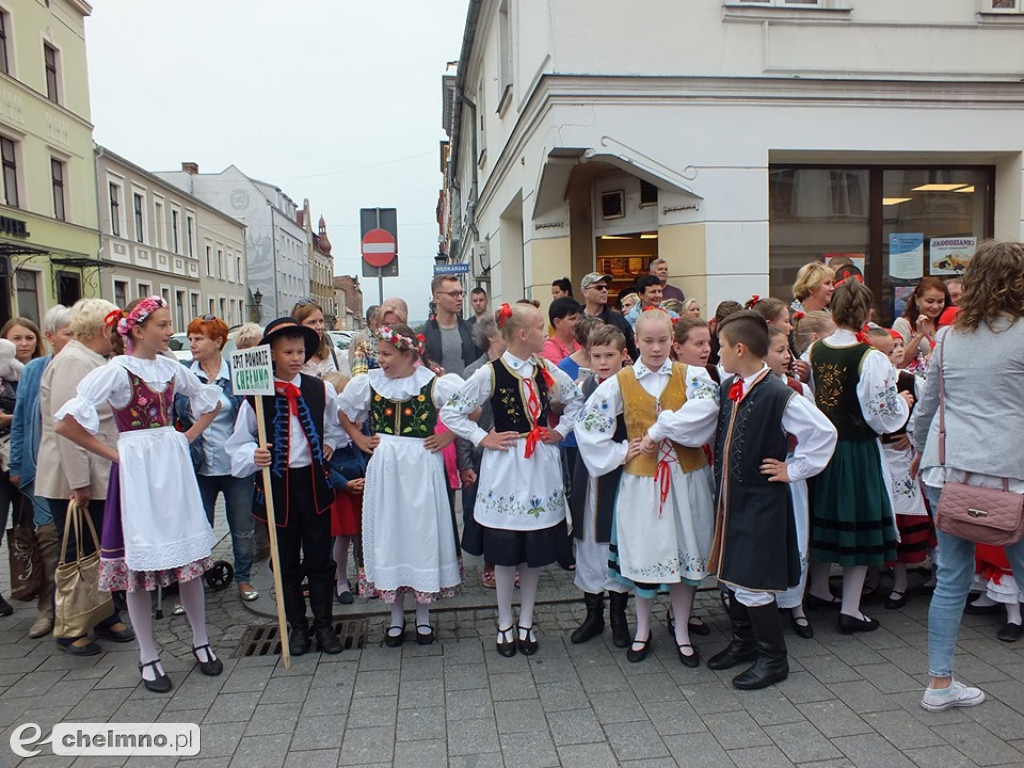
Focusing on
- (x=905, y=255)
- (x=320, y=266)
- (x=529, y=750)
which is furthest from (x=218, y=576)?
(x=320, y=266)

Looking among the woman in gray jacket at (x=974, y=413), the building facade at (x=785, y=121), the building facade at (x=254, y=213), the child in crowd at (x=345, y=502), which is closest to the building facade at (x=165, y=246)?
the building facade at (x=254, y=213)

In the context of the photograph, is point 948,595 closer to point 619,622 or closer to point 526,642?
point 619,622

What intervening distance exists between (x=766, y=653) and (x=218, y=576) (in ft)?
12.7

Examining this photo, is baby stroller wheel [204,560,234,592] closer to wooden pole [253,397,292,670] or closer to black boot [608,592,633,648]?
wooden pole [253,397,292,670]

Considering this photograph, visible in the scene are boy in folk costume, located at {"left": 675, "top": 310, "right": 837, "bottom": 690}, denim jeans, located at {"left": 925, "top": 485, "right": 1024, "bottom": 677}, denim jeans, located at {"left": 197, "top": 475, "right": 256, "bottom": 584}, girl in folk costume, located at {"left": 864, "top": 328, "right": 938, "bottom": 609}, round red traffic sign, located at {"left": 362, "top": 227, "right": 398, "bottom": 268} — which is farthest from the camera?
round red traffic sign, located at {"left": 362, "top": 227, "right": 398, "bottom": 268}

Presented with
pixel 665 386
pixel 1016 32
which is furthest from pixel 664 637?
pixel 1016 32

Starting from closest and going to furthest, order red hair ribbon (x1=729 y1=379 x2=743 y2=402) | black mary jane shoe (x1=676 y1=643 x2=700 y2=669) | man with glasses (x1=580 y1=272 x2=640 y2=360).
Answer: red hair ribbon (x1=729 y1=379 x2=743 y2=402)
black mary jane shoe (x1=676 y1=643 x2=700 y2=669)
man with glasses (x1=580 y1=272 x2=640 y2=360)

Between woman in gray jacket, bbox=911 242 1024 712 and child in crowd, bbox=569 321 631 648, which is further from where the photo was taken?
child in crowd, bbox=569 321 631 648

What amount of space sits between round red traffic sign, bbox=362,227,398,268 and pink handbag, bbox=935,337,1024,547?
7200 mm

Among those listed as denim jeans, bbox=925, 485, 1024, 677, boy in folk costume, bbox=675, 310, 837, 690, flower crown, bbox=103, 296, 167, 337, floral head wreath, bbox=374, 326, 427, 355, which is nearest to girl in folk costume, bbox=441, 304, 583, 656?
floral head wreath, bbox=374, 326, 427, 355

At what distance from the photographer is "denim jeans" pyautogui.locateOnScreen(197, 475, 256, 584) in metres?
5.26

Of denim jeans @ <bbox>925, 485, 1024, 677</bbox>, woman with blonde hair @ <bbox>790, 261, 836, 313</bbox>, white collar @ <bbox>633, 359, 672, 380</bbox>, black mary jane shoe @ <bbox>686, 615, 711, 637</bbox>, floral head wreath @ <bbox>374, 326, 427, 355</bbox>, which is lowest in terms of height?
black mary jane shoe @ <bbox>686, 615, 711, 637</bbox>

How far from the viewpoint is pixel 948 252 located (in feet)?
32.1

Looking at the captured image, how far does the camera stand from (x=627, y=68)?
8656 millimetres
